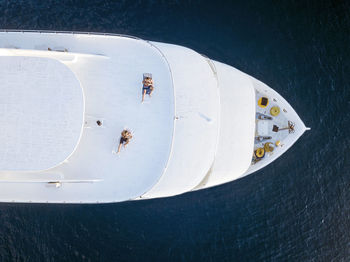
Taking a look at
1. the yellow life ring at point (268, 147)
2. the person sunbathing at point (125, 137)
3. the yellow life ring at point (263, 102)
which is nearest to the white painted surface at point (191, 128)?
the person sunbathing at point (125, 137)

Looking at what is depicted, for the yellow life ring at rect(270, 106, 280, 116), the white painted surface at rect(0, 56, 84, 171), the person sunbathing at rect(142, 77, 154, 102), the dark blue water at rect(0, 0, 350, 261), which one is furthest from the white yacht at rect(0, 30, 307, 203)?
the yellow life ring at rect(270, 106, 280, 116)

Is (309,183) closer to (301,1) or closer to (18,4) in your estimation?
(301,1)

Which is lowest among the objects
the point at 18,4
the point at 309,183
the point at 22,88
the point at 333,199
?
the point at 333,199

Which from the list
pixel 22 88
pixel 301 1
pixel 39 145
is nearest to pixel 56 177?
pixel 39 145

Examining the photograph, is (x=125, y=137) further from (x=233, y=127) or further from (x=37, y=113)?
(x=233, y=127)

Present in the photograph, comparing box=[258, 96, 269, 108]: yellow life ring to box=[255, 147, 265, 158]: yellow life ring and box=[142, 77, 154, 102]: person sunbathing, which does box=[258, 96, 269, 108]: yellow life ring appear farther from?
box=[142, 77, 154, 102]: person sunbathing

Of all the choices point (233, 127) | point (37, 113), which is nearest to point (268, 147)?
point (233, 127)
